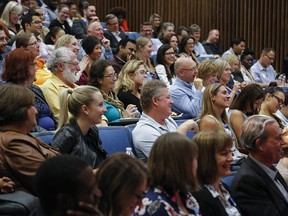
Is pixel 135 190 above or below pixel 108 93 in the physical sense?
above

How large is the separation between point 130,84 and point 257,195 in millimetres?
2542

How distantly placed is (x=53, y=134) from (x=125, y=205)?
1681 mm

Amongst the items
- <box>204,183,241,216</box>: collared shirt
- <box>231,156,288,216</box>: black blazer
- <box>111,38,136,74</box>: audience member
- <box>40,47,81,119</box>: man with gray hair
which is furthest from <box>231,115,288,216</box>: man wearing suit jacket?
<box>111,38,136,74</box>: audience member

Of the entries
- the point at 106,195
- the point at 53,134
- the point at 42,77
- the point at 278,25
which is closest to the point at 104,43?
the point at 42,77

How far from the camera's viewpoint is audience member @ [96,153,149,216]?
7.92 feet

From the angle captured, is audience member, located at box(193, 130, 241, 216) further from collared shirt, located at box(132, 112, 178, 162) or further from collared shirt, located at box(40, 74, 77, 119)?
collared shirt, located at box(40, 74, 77, 119)

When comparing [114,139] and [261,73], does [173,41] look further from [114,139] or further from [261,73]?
[114,139]

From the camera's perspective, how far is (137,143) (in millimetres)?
4301

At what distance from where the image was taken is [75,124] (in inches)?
153

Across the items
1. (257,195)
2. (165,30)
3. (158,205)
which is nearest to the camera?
(158,205)

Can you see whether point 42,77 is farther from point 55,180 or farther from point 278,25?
point 278,25

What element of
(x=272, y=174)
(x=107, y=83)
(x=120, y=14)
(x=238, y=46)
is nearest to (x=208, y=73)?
(x=107, y=83)

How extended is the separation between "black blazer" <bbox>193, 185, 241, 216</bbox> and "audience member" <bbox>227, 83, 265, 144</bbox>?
1.89 metres

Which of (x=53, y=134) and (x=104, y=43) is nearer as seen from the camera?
(x=53, y=134)
